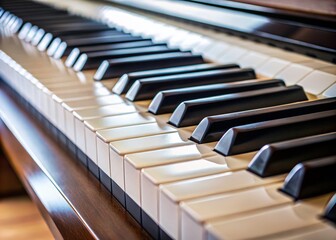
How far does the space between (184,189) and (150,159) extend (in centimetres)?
11

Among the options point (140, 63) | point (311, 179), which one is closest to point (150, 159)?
point (311, 179)

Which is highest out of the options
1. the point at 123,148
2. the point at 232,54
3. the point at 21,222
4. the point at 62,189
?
the point at 232,54

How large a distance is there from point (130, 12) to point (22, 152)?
79 centimetres

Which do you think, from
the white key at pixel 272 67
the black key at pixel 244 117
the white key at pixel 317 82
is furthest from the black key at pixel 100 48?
the black key at pixel 244 117

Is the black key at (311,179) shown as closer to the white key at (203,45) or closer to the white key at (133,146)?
the white key at (133,146)

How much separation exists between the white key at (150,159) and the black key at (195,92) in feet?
0.64

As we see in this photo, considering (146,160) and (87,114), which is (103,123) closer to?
(87,114)

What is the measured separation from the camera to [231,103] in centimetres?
91

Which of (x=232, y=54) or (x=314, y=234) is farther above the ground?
(x=232, y=54)

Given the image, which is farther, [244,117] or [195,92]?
[195,92]

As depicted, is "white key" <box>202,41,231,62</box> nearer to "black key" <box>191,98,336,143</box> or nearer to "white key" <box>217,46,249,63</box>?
"white key" <box>217,46,249,63</box>

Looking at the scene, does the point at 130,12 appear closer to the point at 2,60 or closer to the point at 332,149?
the point at 2,60

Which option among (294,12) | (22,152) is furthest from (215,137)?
(22,152)

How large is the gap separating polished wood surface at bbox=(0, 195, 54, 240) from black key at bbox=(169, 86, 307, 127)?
1.29 m
